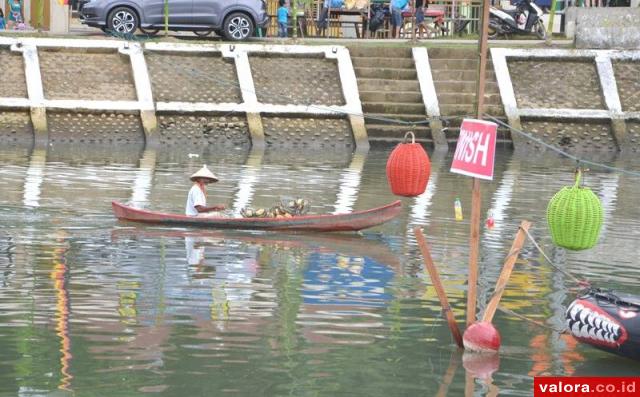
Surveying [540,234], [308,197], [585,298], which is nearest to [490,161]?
[585,298]

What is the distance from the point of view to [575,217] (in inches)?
571

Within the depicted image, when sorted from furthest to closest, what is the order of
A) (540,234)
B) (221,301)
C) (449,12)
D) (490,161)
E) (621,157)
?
1. (449,12)
2. (621,157)
3. (540,234)
4. (221,301)
5. (490,161)

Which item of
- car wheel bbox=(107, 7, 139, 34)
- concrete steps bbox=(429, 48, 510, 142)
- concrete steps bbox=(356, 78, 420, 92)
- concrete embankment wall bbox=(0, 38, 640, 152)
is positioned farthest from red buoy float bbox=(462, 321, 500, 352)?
car wheel bbox=(107, 7, 139, 34)

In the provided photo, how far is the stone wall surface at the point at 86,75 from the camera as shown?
33.8 meters

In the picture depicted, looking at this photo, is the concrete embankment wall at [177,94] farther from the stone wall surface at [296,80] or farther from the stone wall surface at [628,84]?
the stone wall surface at [628,84]

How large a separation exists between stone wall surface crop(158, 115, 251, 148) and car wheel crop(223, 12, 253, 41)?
4.03 metres

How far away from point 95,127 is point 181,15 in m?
5.17

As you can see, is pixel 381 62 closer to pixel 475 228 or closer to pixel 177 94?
pixel 177 94

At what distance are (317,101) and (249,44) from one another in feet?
7.86

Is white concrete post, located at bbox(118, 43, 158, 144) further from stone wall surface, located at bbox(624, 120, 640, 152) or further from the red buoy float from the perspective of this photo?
the red buoy float

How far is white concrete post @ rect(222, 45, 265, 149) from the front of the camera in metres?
33.8

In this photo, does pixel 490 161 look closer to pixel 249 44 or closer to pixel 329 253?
pixel 329 253

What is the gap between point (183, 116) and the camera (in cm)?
3391

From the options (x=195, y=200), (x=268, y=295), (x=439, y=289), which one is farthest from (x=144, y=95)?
(x=439, y=289)
